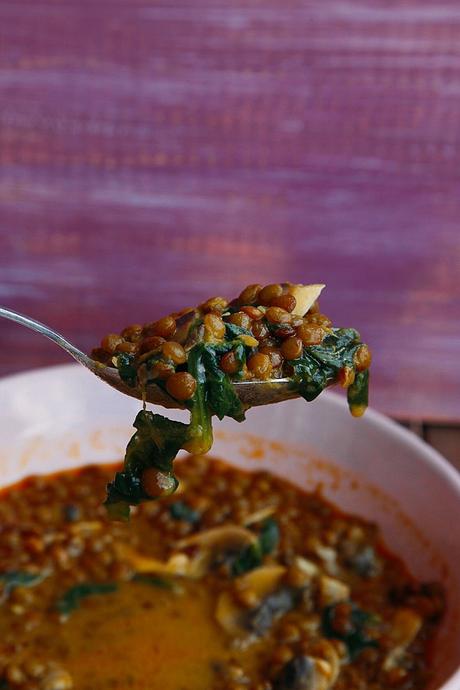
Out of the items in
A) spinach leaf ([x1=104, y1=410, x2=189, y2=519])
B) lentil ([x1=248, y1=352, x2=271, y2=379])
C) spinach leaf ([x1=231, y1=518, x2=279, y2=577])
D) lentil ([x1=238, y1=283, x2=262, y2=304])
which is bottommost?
spinach leaf ([x1=231, y1=518, x2=279, y2=577])

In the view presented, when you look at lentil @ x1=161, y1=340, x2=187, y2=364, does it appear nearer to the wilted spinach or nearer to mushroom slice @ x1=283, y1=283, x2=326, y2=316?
the wilted spinach

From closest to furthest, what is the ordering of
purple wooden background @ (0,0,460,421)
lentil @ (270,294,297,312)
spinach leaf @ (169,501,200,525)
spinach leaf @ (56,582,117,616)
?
lentil @ (270,294,297,312) < spinach leaf @ (56,582,117,616) < spinach leaf @ (169,501,200,525) < purple wooden background @ (0,0,460,421)

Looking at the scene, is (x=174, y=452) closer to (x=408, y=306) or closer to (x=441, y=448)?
(x=441, y=448)

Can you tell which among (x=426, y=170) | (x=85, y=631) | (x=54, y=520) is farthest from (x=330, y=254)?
(x=85, y=631)

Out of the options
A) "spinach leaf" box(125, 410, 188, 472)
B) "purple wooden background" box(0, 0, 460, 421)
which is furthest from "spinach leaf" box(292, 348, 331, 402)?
"purple wooden background" box(0, 0, 460, 421)

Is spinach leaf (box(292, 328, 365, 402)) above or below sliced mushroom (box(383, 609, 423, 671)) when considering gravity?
above

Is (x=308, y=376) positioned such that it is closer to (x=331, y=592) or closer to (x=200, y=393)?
(x=200, y=393)
